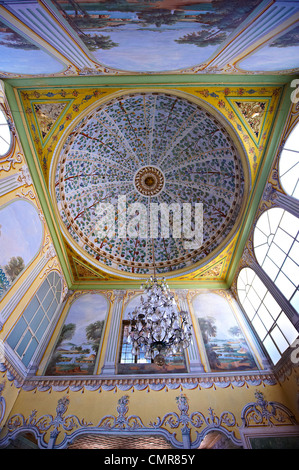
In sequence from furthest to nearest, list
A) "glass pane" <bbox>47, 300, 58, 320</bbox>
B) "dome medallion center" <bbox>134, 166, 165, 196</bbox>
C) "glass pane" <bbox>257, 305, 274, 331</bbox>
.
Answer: "dome medallion center" <bbox>134, 166, 165, 196</bbox> < "glass pane" <bbox>47, 300, 58, 320</bbox> < "glass pane" <bbox>257, 305, 274, 331</bbox>

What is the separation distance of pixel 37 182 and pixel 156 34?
5.28 m

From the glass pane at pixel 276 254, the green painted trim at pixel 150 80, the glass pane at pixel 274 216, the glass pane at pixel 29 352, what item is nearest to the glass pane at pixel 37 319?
the glass pane at pixel 29 352

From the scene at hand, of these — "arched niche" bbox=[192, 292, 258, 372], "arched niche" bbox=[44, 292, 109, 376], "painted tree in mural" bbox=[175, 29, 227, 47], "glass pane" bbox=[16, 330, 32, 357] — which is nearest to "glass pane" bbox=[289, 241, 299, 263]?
"arched niche" bbox=[192, 292, 258, 372]

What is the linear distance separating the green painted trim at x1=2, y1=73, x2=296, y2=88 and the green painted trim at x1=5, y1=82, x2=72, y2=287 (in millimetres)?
432

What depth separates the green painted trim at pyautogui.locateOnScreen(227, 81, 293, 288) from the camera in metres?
6.33

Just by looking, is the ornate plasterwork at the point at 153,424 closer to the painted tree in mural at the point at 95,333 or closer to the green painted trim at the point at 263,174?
the painted tree in mural at the point at 95,333

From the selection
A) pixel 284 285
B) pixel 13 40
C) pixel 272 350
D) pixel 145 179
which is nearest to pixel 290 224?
pixel 284 285

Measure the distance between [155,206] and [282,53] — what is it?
22.8 feet

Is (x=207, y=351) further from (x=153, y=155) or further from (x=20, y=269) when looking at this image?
(x=153, y=155)

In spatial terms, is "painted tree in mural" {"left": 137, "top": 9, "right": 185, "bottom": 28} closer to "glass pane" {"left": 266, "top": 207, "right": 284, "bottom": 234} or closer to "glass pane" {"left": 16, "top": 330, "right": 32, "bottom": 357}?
"glass pane" {"left": 266, "top": 207, "right": 284, "bottom": 234}

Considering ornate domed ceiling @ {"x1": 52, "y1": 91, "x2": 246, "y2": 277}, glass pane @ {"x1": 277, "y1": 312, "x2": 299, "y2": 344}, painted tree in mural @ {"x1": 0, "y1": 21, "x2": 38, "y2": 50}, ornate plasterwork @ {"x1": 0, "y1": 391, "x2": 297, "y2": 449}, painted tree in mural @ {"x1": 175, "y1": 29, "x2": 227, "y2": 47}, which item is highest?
ornate domed ceiling @ {"x1": 52, "y1": 91, "x2": 246, "y2": 277}

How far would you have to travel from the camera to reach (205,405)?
242 inches

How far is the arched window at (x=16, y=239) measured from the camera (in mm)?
5938

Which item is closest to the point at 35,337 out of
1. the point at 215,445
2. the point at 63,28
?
the point at 215,445
